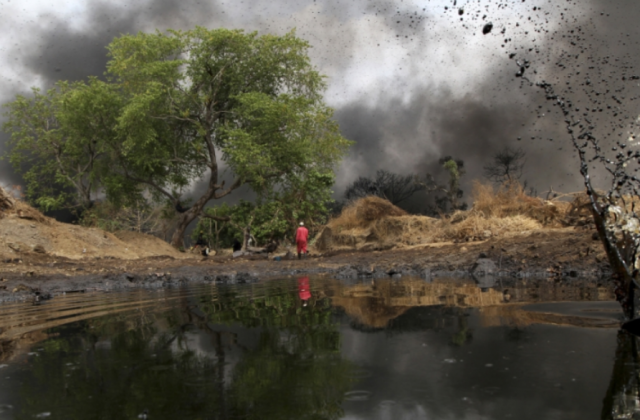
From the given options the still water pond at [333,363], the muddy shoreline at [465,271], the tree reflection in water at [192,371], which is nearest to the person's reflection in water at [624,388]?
the still water pond at [333,363]

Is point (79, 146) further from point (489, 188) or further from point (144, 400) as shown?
point (144, 400)

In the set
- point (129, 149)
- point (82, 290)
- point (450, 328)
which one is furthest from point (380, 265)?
point (129, 149)

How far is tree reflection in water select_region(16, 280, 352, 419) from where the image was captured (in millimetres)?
2105

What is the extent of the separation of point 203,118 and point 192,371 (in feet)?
86.5

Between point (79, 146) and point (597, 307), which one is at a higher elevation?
point (79, 146)

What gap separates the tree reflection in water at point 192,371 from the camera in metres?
2.11

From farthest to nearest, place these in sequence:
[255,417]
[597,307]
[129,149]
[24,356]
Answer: [129,149]
[597,307]
[24,356]
[255,417]

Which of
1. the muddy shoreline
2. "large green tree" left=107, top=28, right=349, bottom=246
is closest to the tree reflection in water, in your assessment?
the muddy shoreline

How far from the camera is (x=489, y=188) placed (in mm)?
17375

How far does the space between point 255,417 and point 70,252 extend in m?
18.9

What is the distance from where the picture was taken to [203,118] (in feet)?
90.7

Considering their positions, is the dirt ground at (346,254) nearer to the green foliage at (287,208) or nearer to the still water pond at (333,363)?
the green foliage at (287,208)

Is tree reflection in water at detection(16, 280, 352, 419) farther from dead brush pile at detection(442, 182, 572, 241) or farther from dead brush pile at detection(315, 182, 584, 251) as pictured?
dead brush pile at detection(442, 182, 572, 241)

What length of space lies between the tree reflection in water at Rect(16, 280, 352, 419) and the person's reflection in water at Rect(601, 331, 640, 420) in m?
1.06
